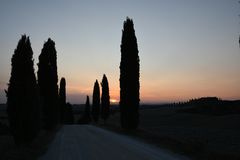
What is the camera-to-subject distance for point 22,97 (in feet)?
74.2

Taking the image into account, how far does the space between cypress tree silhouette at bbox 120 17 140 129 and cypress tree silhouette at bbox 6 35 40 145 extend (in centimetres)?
1683

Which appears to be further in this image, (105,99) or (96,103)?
(96,103)

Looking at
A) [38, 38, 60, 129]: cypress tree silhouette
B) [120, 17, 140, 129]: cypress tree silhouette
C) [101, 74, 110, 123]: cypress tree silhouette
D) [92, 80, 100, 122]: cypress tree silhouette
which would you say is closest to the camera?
[120, 17, 140, 129]: cypress tree silhouette

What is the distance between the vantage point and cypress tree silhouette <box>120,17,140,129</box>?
39.9 m

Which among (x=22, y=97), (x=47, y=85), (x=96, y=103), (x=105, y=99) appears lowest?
(x=22, y=97)

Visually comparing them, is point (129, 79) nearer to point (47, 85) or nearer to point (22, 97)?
point (47, 85)

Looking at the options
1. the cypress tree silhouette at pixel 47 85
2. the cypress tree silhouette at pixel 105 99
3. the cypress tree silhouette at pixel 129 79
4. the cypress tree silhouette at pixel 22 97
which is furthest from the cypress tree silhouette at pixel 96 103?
the cypress tree silhouette at pixel 22 97

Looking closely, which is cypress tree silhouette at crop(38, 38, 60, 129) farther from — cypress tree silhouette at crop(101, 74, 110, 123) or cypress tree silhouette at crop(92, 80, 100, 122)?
cypress tree silhouette at crop(92, 80, 100, 122)

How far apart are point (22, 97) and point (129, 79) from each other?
1945cm

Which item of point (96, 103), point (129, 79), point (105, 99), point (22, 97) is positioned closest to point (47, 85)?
point (129, 79)

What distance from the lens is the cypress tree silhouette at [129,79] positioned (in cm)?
3993

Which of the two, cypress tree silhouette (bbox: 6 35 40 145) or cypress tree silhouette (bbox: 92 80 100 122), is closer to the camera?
cypress tree silhouette (bbox: 6 35 40 145)

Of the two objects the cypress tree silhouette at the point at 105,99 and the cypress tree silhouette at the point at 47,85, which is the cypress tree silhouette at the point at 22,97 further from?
the cypress tree silhouette at the point at 105,99

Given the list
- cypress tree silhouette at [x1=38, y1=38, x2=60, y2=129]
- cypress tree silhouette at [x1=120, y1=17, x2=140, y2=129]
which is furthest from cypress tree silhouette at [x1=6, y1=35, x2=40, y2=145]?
cypress tree silhouette at [x1=120, y1=17, x2=140, y2=129]
